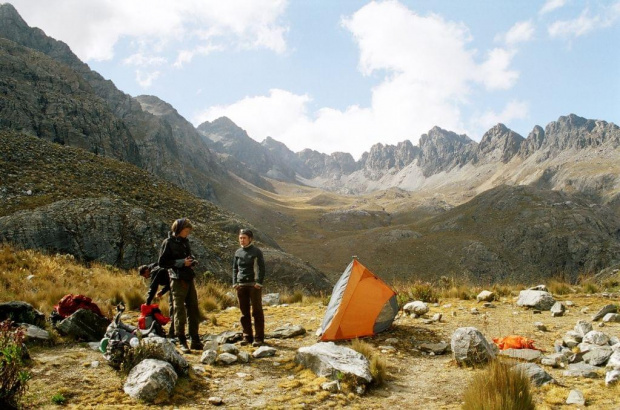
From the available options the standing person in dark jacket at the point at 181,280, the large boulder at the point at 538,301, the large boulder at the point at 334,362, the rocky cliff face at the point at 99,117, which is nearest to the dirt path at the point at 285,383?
the large boulder at the point at 334,362

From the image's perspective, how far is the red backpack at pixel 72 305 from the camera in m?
8.17

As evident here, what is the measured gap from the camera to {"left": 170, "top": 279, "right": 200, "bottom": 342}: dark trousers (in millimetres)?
8109

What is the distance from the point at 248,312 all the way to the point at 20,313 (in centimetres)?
454

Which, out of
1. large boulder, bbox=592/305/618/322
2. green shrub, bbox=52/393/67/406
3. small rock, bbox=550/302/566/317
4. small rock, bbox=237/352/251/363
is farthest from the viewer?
small rock, bbox=550/302/566/317

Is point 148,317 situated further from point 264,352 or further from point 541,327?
point 541,327

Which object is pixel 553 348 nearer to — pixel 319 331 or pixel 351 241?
pixel 319 331

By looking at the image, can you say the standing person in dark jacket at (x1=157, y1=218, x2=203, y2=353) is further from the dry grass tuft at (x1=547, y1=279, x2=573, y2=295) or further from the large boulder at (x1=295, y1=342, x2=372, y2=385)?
the dry grass tuft at (x1=547, y1=279, x2=573, y2=295)

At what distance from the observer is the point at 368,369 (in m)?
6.24

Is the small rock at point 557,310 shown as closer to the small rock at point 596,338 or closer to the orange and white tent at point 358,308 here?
the small rock at point 596,338

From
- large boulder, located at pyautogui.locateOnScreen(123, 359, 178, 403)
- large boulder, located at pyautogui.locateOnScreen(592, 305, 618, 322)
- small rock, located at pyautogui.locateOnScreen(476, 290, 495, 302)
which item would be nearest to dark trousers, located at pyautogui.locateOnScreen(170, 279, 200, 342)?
large boulder, located at pyautogui.locateOnScreen(123, 359, 178, 403)

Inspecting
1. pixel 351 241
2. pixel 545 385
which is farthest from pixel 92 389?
pixel 351 241

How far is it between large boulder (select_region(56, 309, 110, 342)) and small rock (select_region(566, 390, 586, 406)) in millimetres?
8261

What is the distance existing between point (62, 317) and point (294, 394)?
545 cm

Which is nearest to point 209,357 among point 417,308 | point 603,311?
point 417,308
